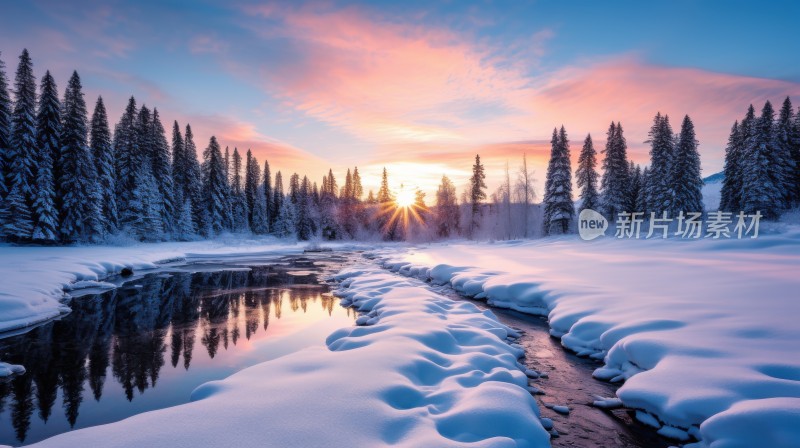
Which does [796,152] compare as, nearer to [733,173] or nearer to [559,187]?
[733,173]

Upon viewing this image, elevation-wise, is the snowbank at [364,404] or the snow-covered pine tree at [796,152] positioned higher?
the snow-covered pine tree at [796,152]

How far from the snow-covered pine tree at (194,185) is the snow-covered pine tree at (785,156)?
65.5 m

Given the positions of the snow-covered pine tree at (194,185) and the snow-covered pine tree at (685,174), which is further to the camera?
the snow-covered pine tree at (194,185)

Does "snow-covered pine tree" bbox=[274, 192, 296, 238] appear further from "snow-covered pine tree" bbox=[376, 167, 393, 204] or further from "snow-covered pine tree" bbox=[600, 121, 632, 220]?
"snow-covered pine tree" bbox=[600, 121, 632, 220]

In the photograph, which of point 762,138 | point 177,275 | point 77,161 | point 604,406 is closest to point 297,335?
point 604,406

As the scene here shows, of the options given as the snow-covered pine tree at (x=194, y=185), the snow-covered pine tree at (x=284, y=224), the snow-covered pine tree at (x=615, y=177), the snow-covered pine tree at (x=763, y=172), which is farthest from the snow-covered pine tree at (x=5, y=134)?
the snow-covered pine tree at (x=763, y=172)

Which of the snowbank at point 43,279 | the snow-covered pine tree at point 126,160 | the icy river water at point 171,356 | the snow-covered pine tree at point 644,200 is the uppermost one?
the snow-covered pine tree at point 126,160

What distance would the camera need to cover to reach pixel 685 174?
37.4 m

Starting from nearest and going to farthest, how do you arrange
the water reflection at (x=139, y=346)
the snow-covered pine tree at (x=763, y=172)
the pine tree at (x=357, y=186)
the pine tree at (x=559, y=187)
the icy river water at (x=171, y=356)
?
the icy river water at (x=171, y=356) < the water reflection at (x=139, y=346) < the snow-covered pine tree at (x=763, y=172) < the pine tree at (x=559, y=187) < the pine tree at (x=357, y=186)

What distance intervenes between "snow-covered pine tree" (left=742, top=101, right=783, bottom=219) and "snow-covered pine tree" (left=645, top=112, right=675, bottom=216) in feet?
21.6

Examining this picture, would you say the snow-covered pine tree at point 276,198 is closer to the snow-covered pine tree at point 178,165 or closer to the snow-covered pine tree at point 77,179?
the snow-covered pine tree at point 178,165

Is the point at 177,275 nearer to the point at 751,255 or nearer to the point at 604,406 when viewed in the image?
the point at 604,406

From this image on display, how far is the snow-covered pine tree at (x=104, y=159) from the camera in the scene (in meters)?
33.3

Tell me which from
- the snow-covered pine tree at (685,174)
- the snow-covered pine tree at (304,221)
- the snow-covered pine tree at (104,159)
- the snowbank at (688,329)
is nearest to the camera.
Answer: the snowbank at (688,329)
